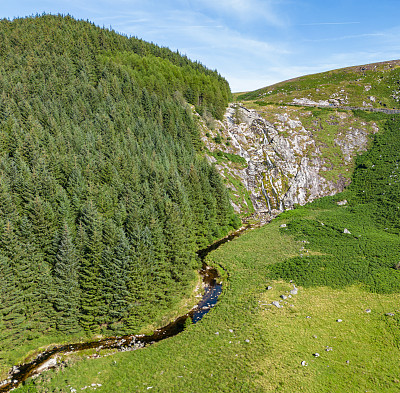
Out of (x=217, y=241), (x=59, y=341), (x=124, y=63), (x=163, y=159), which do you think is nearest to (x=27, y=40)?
(x=124, y=63)

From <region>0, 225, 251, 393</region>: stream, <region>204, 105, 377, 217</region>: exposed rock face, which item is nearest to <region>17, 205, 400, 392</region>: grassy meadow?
<region>0, 225, 251, 393</region>: stream

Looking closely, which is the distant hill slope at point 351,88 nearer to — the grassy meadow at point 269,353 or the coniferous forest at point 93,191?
the coniferous forest at point 93,191

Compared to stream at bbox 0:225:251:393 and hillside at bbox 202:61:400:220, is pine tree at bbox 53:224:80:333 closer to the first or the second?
stream at bbox 0:225:251:393

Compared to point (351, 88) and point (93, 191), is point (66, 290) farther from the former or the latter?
point (351, 88)

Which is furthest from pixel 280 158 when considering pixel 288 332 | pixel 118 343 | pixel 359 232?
pixel 118 343

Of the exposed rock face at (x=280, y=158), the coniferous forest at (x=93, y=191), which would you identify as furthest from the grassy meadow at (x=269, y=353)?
the exposed rock face at (x=280, y=158)

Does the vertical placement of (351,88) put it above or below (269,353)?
above
